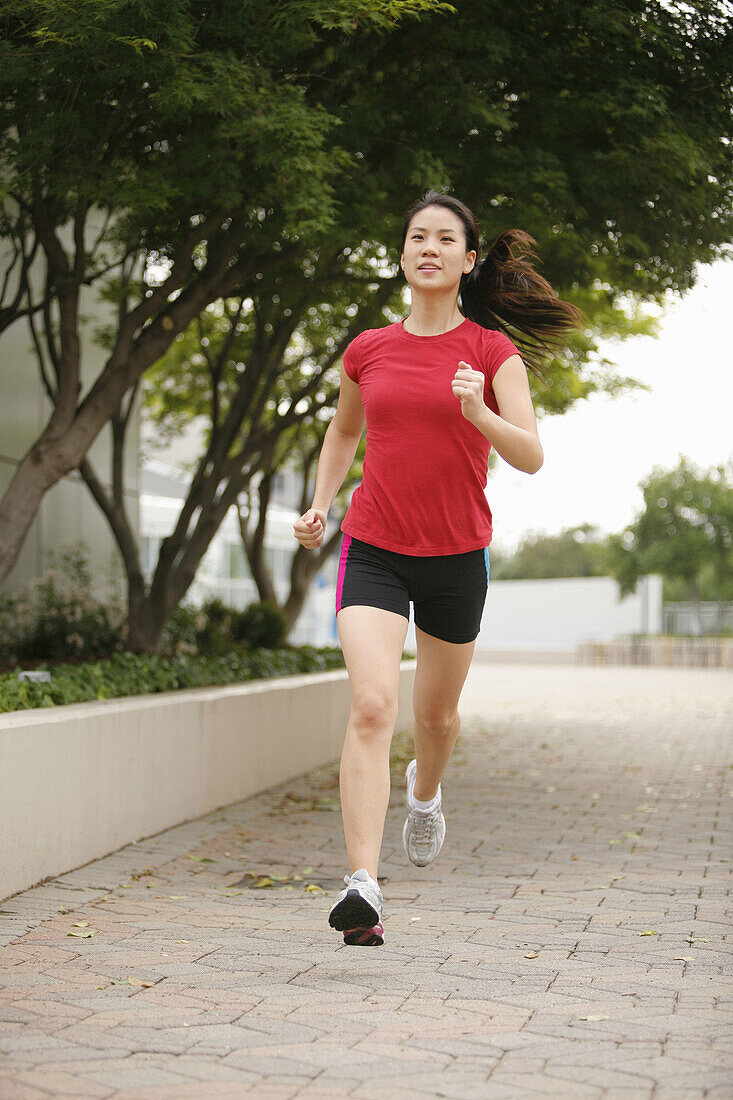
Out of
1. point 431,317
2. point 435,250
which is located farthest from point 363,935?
point 435,250

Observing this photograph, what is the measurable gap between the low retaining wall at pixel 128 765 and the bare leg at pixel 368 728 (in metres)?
1.93

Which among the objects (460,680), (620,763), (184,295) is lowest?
(620,763)

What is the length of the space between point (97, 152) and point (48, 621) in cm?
582

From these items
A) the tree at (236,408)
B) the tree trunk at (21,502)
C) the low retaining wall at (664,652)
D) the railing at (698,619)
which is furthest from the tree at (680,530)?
the tree trunk at (21,502)

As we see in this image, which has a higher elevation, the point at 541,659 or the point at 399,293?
the point at 399,293

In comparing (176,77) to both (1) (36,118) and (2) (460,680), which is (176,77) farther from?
(2) (460,680)

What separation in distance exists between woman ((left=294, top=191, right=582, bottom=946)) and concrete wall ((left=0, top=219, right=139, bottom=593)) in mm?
8532

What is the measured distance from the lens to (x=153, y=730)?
7.08 meters

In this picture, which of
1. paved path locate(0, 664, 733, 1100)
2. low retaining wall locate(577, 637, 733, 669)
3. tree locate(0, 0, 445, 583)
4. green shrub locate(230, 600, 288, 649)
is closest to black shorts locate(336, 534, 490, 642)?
paved path locate(0, 664, 733, 1100)

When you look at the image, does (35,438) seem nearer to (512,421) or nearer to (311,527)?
(311,527)

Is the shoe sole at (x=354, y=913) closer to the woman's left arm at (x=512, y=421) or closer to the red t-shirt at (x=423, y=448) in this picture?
the red t-shirt at (x=423, y=448)

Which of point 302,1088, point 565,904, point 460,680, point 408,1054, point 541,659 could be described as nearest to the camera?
point 302,1088

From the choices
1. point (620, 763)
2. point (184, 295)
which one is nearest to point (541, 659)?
point (620, 763)

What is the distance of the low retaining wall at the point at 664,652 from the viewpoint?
1405 inches
